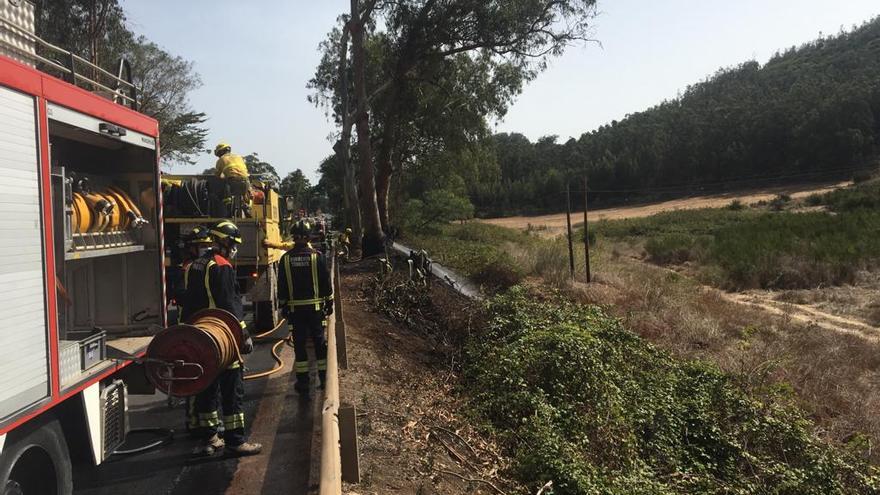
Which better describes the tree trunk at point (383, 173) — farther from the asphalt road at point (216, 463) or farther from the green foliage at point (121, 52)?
the asphalt road at point (216, 463)

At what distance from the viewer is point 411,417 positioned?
6191mm

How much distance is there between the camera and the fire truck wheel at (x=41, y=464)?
315cm

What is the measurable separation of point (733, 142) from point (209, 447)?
8365cm

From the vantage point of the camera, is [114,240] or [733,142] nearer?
[114,240]

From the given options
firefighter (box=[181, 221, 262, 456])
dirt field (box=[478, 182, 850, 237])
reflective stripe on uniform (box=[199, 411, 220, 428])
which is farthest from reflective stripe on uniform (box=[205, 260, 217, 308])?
dirt field (box=[478, 182, 850, 237])

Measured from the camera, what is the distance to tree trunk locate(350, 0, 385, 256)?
19.6 m

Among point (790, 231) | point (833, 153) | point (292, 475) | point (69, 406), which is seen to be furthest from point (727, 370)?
point (833, 153)

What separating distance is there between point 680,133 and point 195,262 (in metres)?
90.2

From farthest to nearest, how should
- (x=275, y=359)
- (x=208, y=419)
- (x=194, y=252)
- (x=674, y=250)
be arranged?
(x=674, y=250), (x=275, y=359), (x=194, y=252), (x=208, y=419)

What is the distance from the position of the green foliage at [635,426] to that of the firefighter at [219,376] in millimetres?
2448

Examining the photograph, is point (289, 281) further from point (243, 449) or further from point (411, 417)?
point (243, 449)

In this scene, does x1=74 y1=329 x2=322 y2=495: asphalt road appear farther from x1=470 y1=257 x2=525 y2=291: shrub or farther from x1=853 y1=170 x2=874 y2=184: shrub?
x1=853 y1=170 x2=874 y2=184: shrub

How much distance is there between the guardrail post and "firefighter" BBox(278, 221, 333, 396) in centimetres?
281

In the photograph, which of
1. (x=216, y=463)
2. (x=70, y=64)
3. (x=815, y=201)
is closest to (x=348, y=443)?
(x=216, y=463)
